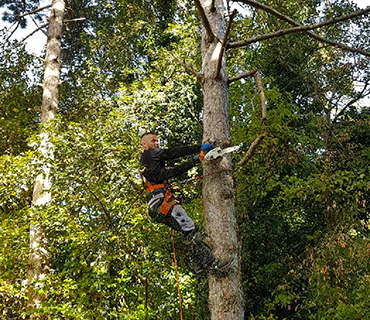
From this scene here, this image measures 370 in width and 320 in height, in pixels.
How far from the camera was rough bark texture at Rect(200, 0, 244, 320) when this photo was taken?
3.34m

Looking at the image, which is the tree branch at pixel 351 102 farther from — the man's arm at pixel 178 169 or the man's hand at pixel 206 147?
the man's hand at pixel 206 147

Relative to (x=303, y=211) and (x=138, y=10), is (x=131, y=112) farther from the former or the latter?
(x=138, y=10)

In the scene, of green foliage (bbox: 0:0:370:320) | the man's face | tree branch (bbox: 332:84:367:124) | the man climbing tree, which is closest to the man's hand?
the man climbing tree

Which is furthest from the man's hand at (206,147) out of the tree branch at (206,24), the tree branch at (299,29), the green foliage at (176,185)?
the tree branch at (206,24)

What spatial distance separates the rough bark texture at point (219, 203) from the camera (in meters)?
3.34

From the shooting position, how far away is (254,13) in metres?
11.8

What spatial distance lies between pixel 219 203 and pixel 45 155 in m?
3.67

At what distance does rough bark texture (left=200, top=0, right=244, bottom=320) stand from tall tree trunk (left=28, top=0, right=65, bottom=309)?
10.1 feet

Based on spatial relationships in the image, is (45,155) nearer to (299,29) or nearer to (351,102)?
(299,29)

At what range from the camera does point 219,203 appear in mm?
3611

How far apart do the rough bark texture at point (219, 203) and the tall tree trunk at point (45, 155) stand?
307cm

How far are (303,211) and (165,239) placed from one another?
465 cm

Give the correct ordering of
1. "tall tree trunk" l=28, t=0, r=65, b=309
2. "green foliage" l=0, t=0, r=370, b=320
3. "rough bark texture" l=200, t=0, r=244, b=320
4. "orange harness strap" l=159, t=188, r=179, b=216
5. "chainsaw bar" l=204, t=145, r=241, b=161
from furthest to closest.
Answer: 1. "tall tree trunk" l=28, t=0, r=65, b=309
2. "green foliage" l=0, t=0, r=370, b=320
3. "orange harness strap" l=159, t=188, r=179, b=216
4. "chainsaw bar" l=204, t=145, r=241, b=161
5. "rough bark texture" l=200, t=0, r=244, b=320

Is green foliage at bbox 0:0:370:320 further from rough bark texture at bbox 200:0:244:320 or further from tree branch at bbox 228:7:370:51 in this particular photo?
rough bark texture at bbox 200:0:244:320
